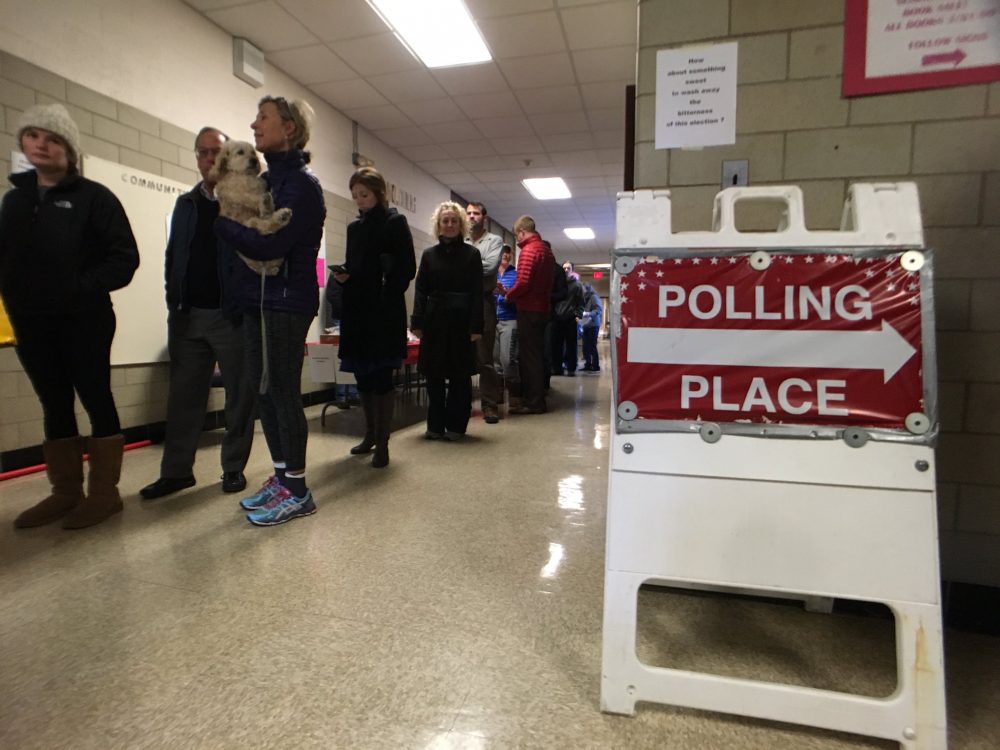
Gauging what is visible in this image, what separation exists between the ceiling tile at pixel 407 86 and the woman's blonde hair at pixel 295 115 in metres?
3.10

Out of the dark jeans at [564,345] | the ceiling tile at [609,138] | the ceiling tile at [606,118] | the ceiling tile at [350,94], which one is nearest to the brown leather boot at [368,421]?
the ceiling tile at [350,94]

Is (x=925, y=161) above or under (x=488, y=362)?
above

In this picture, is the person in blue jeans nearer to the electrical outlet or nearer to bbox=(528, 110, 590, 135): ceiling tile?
bbox=(528, 110, 590, 135): ceiling tile

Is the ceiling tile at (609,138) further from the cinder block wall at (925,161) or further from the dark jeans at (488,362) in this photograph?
the cinder block wall at (925,161)

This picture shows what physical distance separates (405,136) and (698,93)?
530 cm

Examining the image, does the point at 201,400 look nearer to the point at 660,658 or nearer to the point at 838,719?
the point at 660,658

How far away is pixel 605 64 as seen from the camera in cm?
445

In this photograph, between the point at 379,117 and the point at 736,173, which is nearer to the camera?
the point at 736,173

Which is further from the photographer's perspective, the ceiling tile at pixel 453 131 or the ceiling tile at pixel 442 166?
the ceiling tile at pixel 442 166

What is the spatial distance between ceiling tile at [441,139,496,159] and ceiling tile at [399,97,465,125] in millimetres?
718

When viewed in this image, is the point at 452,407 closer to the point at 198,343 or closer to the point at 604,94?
the point at 198,343

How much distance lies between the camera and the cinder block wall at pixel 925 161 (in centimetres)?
132

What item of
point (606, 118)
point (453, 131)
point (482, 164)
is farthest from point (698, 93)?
point (482, 164)

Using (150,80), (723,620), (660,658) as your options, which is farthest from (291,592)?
(150,80)
